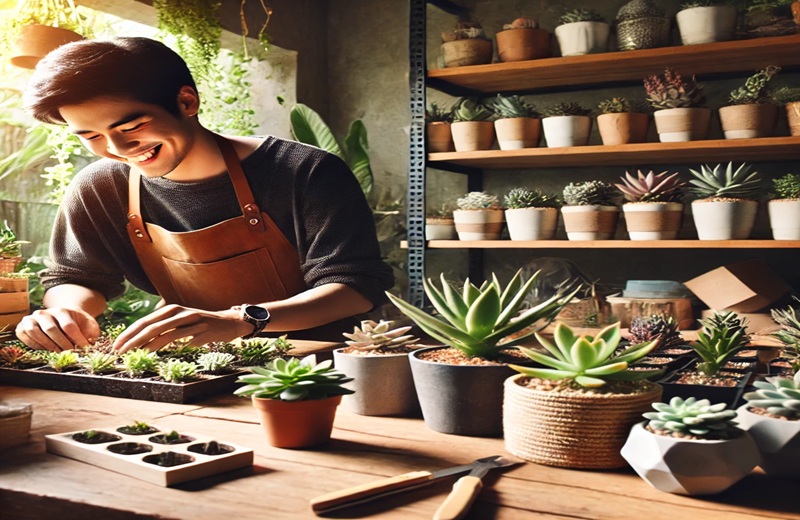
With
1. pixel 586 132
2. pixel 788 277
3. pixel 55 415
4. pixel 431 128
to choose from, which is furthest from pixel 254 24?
pixel 55 415

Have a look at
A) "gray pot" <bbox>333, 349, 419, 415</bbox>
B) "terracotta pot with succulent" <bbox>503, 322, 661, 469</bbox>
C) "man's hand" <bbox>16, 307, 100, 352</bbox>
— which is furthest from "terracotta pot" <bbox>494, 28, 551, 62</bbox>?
"terracotta pot with succulent" <bbox>503, 322, 661, 469</bbox>

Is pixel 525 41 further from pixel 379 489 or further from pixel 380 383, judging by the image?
pixel 379 489

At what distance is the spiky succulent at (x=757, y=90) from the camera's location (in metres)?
2.97

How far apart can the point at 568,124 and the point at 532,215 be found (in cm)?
41

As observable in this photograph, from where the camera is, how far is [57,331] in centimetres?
155

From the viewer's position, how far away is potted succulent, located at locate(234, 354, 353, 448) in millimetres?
996

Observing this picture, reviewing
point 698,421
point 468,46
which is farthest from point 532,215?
point 698,421

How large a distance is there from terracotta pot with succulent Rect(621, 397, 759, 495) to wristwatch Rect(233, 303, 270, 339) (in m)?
0.96

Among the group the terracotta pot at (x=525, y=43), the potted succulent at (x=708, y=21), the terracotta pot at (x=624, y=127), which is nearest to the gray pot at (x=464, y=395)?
the terracotta pot at (x=624, y=127)

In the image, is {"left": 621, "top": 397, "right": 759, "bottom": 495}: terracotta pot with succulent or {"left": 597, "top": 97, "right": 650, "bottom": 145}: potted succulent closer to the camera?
{"left": 621, "top": 397, "right": 759, "bottom": 495}: terracotta pot with succulent

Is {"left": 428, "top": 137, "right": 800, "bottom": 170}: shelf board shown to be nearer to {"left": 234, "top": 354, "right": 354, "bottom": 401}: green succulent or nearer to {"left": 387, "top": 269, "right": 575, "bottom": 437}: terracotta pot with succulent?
{"left": 387, "top": 269, "right": 575, "bottom": 437}: terracotta pot with succulent

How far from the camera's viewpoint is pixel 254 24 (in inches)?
156

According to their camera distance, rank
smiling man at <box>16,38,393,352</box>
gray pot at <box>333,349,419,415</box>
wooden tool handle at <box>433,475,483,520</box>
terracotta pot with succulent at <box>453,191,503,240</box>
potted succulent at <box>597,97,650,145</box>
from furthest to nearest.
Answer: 1. terracotta pot with succulent at <box>453,191,503,240</box>
2. potted succulent at <box>597,97,650,145</box>
3. smiling man at <box>16,38,393,352</box>
4. gray pot at <box>333,349,419,415</box>
5. wooden tool handle at <box>433,475,483,520</box>

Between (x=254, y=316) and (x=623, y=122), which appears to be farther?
(x=623, y=122)
